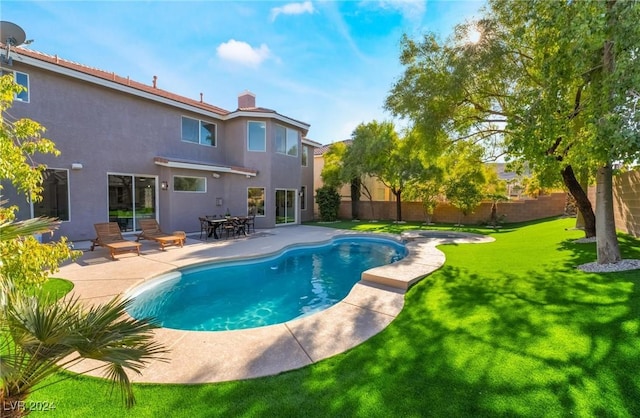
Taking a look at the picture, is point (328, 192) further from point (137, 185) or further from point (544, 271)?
point (544, 271)

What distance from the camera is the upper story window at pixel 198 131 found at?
1613cm

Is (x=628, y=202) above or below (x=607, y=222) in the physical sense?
above

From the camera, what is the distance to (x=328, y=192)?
23.5 m

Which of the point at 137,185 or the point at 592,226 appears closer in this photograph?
the point at 592,226

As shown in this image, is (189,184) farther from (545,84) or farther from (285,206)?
(545,84)

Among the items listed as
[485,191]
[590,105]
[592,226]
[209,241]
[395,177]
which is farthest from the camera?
[395,177]

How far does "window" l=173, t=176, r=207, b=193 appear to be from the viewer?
14664mm

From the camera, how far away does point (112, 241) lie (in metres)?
10.5

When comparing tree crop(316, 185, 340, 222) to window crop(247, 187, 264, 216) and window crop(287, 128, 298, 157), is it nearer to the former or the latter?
window crop(287, 128, 298, 157)

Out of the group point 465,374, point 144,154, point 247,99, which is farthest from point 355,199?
point 465,374

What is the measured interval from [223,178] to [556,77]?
15.4 meters

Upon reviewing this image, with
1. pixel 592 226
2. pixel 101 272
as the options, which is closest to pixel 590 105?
pixel 592 226

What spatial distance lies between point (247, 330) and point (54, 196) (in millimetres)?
11905

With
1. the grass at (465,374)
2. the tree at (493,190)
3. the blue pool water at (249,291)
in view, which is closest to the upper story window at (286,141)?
the blue pool water at (249,291)
